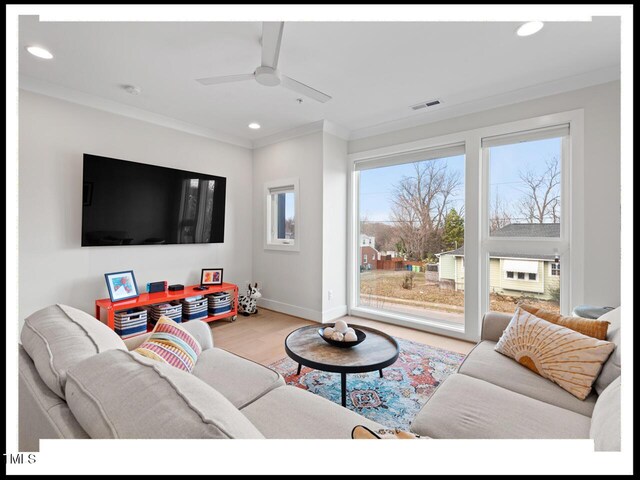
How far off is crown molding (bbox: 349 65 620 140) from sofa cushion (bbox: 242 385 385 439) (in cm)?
297

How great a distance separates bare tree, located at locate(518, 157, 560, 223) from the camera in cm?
264

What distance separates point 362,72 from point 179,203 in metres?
2.49

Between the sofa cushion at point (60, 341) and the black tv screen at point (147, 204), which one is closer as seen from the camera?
the sofa cushion at point (60, 341)

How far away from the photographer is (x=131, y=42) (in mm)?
2010

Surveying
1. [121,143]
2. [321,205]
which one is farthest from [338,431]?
[121,143]

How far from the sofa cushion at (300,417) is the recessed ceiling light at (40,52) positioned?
9.17 ft

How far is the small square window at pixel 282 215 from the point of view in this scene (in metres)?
3.90

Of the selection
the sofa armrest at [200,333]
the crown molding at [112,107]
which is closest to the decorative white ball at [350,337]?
the sofa armrest at [200,333]

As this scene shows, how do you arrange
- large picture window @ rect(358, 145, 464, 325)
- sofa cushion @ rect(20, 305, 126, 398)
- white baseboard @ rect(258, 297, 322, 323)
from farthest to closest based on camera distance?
white baseboard @ rect(258, 297, 322, 323) < large picture window @ rect(358, 145, 464, 325) < sofa cushion @ rect(20, 305, 126, 398)

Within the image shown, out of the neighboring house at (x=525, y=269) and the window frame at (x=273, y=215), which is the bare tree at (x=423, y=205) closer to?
the neighboring house at (x=525, y=269)

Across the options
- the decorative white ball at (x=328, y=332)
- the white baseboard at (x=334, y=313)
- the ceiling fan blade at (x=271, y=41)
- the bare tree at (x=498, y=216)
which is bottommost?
the white baseboard at (x=334, y=313)

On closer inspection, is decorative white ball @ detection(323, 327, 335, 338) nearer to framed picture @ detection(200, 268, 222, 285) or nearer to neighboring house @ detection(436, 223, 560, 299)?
neighboring house @ detection(436, 223, 560, 299)

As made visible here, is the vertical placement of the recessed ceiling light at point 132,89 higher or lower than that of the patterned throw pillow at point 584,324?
higher

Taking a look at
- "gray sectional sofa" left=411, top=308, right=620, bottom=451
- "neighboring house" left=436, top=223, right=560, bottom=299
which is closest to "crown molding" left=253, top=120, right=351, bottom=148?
"neighboring house" left=436, top=223, right=560, bottom=299
